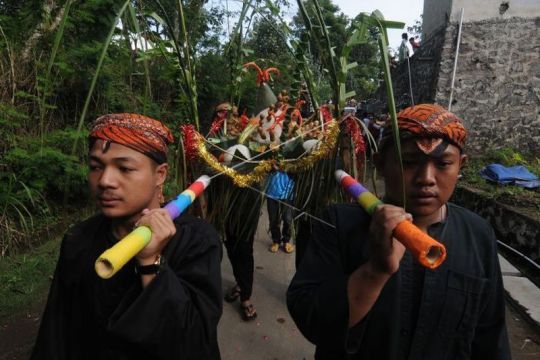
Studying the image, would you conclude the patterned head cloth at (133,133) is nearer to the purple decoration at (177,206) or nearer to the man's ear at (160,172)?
the man's ear at (160,172)

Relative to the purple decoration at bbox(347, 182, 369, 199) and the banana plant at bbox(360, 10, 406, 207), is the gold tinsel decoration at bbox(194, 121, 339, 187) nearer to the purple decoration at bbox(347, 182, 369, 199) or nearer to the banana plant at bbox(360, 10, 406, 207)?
the purple decoration at bbox(347, 182, 369, 199)

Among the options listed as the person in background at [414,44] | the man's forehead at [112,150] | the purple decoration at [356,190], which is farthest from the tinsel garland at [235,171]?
the person in background at [414,44]

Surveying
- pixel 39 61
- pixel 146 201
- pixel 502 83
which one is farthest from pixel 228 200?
pixel 502 83

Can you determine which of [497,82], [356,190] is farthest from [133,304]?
[497,82]

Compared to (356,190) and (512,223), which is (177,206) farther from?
(512,223)

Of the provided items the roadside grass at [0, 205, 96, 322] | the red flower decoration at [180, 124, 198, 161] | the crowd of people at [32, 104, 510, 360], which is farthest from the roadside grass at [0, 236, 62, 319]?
the red flower decoration at [180, 124, 198, 161]

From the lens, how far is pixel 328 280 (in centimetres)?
116

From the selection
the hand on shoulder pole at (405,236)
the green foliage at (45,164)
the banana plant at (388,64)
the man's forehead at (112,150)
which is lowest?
the green foliage at (45,164)

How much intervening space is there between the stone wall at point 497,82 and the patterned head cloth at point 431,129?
872 centimetres

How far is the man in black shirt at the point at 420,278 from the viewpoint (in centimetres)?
119

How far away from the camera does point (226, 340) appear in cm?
295

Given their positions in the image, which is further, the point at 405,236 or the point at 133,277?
the point at 133,277

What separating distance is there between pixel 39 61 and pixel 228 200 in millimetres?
3622

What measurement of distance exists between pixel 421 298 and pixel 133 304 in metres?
0.92
